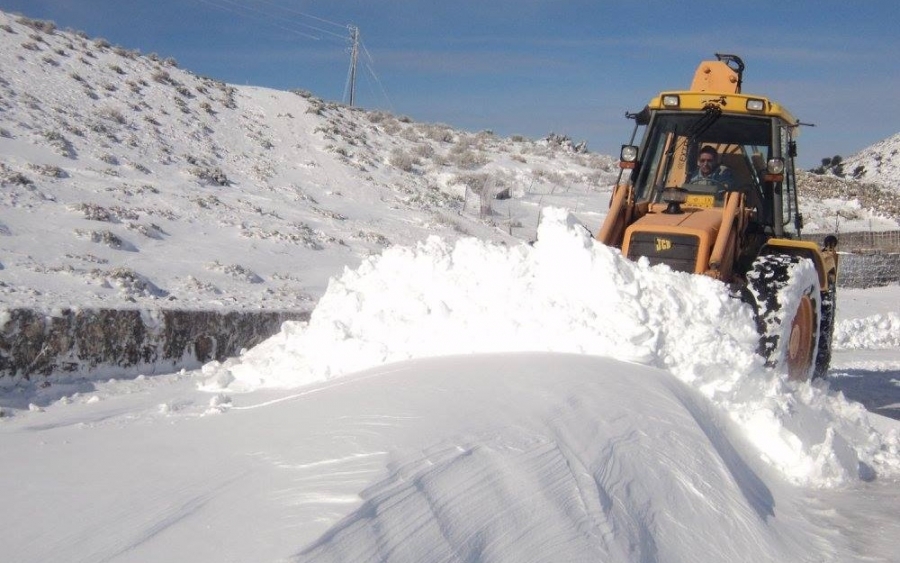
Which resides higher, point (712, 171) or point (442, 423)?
point (712, 171)

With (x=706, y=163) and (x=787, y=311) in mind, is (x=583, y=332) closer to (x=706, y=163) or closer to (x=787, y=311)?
(x=787, y=311)

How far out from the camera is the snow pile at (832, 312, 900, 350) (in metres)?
12.3

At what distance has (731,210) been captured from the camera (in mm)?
6344

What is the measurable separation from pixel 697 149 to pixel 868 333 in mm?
6890

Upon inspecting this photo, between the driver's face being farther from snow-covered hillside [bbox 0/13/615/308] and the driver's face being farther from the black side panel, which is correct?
snow-covered hillside [bbox 0/13/615/308]

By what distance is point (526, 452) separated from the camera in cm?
362

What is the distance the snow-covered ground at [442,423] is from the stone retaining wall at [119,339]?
0.22 meters

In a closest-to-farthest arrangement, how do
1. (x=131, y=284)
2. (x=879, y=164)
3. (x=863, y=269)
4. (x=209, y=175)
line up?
(x=131, y=284)
(x=209, y=175)
(x=863, y=269)
(x=879, y=164)

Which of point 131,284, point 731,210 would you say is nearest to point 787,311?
point 731,210

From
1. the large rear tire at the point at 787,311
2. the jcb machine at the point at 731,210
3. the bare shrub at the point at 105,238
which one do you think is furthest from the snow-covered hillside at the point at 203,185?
the large rear tire at the point at 787,311

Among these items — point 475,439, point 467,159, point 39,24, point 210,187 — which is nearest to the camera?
point 475,439

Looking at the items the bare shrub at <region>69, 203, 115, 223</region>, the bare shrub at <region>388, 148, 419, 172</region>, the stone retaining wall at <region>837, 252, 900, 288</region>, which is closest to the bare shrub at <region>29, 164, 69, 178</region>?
the bare shrub at <region>69, 203, 115, 223</region>

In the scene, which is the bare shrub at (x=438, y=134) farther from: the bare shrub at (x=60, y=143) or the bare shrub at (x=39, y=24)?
the bare shrub at (x=60, y=143)

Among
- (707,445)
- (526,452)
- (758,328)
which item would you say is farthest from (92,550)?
(758,328)
